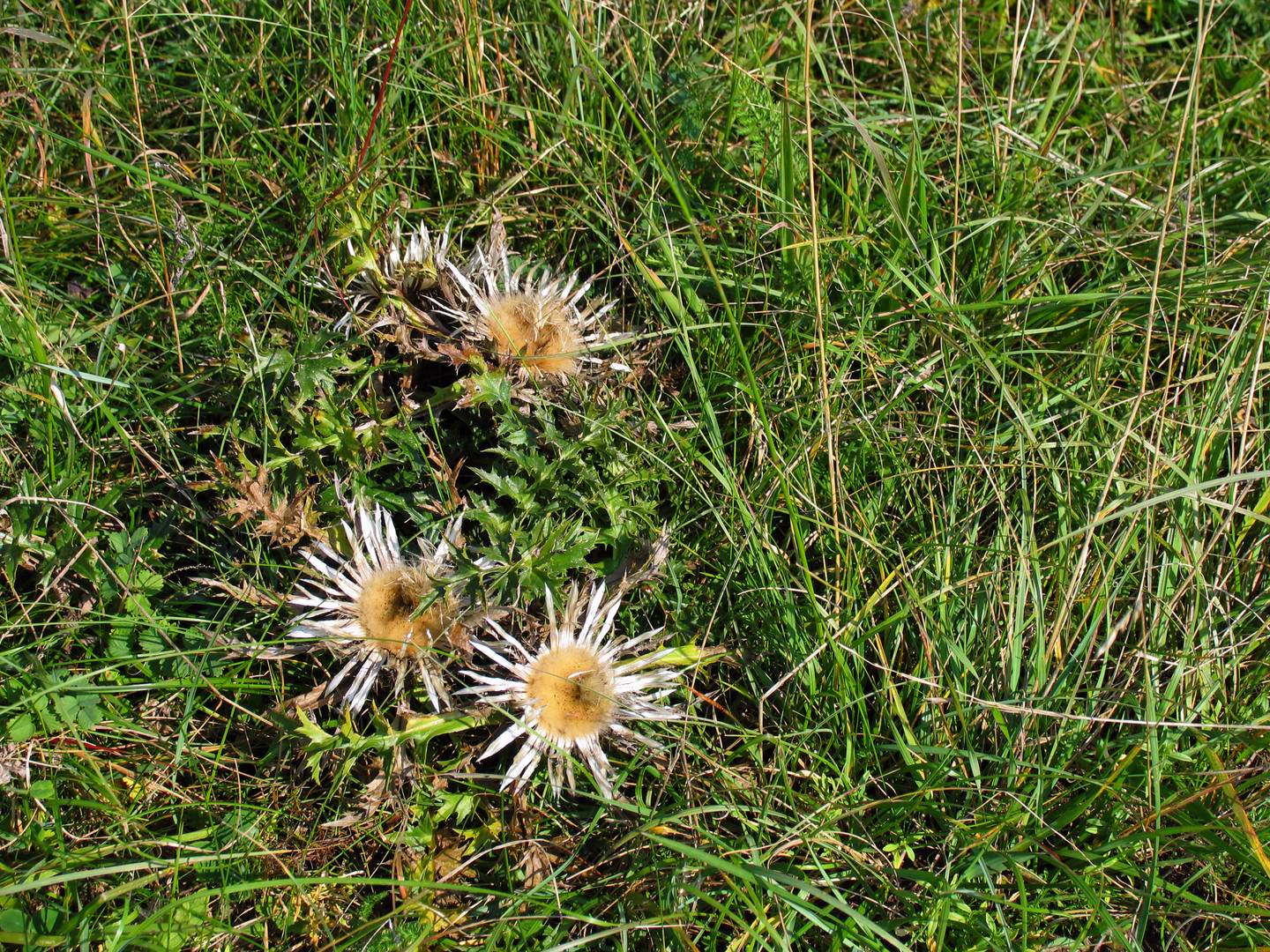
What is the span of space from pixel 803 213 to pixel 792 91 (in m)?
0.39

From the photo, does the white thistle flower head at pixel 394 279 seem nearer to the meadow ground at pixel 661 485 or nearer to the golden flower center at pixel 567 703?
the meadow ground at pixel 661 485

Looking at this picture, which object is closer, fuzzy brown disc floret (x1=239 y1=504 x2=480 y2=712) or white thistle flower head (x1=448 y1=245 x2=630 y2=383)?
fuzzy brown disc floret (x1=239 y1=504 x2=480 y2=712)

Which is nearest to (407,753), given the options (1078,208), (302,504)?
(302,504)

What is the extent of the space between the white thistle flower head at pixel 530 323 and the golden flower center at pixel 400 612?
47cm

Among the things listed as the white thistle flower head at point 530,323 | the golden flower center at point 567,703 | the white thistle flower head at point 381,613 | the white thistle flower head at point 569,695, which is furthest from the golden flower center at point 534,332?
the golden flower center at point 567,703

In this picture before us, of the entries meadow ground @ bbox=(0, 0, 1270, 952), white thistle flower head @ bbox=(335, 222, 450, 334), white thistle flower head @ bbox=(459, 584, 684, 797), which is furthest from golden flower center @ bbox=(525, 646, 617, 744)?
white thistle flower head @ bbox=(335, 222, 450, 334)

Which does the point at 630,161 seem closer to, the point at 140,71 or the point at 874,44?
the point at 874,44

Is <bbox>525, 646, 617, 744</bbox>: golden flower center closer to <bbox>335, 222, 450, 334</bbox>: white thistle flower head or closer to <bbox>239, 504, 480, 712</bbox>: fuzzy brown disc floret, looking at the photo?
<bbox>239, 504, 480, 712</bbox>: fuzzy brown disc floret

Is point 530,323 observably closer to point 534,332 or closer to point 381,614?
point 534,332

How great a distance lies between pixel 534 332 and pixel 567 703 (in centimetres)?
73

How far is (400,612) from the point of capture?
1.58 meters

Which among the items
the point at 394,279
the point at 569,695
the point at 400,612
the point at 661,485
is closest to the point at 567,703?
the point at 569,695

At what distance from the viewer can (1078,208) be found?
80.2 inches

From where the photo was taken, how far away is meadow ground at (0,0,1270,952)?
1.51 m
